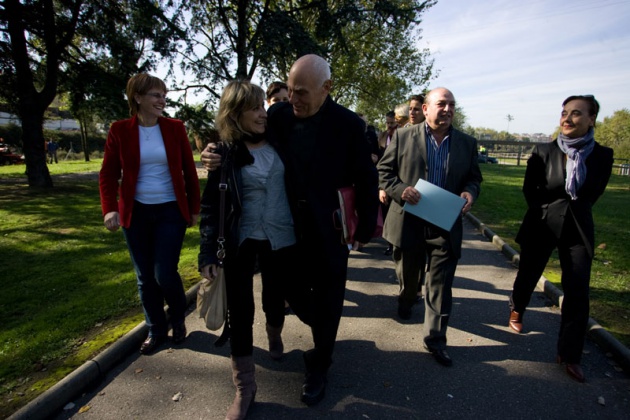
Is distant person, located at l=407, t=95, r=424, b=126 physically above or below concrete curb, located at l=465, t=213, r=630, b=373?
above

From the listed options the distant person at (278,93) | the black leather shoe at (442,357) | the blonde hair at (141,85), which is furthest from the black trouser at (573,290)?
the blonde hair at (141,85)

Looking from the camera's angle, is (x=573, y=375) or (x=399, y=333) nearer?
(x=573, y=375)

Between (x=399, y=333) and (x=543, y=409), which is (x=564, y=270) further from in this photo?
(x=399, y=333)

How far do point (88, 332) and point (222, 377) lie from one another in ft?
4.71

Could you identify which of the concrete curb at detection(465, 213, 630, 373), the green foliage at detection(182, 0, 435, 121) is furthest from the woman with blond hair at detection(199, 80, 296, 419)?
the green foliage at detection(182, 0, 435, 121)

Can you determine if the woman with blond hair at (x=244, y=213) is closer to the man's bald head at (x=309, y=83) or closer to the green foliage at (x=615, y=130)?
the man's bald head at (x=309, y=83)

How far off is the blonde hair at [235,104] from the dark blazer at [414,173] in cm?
152

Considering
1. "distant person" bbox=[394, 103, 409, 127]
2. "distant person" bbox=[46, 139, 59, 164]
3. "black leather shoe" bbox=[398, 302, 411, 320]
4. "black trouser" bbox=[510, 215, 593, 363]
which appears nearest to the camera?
"black trouser" bbox=[510, 215, 593, 363]

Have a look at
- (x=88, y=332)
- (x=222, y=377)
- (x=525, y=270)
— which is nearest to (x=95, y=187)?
(x=88, y=332)

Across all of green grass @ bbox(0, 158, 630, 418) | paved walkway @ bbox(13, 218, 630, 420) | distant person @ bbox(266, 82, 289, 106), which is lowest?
paved walkway @ bbox(13, 218, 630, 420)

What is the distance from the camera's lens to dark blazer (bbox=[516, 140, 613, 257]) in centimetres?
292

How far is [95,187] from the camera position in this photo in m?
13.6

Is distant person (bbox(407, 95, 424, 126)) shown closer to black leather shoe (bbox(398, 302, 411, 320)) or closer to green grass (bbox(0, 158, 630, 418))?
black leather shoe (bbox(398, 302, 411, 320))

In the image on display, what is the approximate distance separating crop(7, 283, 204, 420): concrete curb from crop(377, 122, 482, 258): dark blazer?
241 cm
